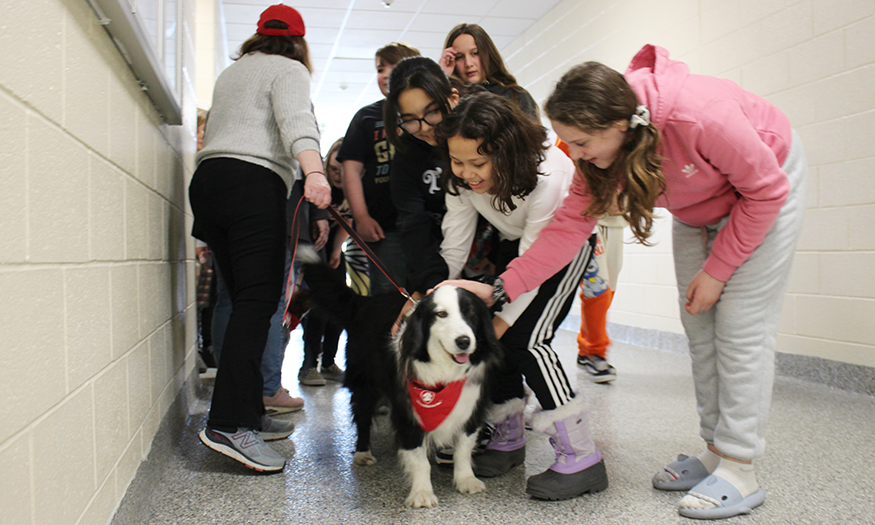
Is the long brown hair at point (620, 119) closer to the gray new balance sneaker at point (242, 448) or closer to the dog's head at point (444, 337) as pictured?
the dog's head at point (444, 337)

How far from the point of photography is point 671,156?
142 centimetres

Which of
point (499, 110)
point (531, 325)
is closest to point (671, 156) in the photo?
point (499, 110)

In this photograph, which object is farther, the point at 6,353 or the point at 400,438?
the point at 400,438

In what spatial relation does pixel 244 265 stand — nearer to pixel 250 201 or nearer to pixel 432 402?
pixel 250 201

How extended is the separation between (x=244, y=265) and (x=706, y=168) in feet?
4.32

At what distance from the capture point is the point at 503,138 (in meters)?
1.57

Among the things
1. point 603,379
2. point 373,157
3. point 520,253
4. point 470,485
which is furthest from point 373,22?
point 470,485

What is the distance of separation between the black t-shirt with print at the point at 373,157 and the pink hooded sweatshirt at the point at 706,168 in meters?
1.01

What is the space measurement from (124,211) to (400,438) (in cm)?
92

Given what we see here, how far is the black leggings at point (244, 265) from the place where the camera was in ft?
5.74

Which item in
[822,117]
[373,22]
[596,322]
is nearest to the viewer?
[822,117]

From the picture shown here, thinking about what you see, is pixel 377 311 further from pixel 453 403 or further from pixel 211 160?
pixel 211 160

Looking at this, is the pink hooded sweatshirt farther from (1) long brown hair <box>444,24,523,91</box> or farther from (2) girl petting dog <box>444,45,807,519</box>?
(1) long brown hair <box>444,24,523,91</box>

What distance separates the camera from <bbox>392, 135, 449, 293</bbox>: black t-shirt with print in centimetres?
201
